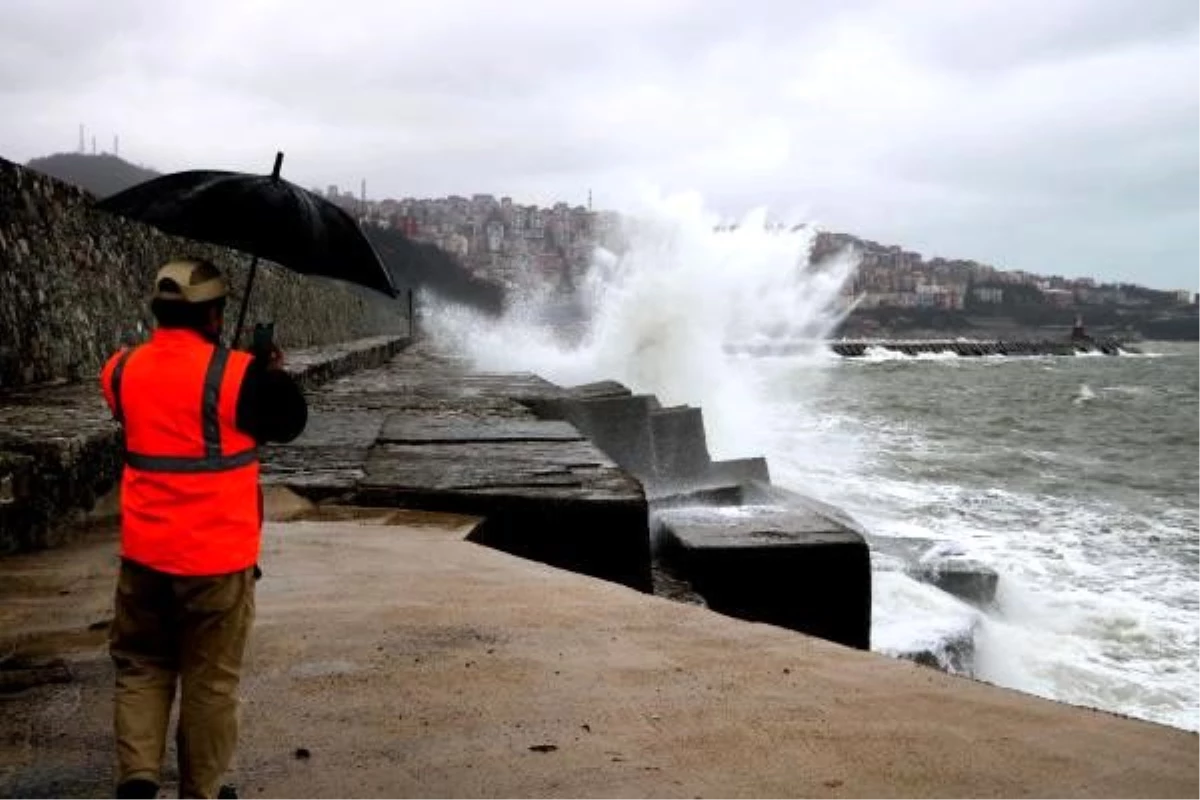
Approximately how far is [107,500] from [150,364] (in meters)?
2.16

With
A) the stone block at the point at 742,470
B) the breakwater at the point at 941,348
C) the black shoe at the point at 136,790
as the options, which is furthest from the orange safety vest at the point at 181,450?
the breakwater at the point at 941,348

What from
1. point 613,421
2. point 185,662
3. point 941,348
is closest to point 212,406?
point 185,662

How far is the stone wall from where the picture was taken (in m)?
4.33

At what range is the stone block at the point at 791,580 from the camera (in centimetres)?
396

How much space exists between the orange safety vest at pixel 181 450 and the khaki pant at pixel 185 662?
53 mm

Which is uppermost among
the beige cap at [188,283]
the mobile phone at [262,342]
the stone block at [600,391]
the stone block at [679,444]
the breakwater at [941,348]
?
the beige cap at [188,283]

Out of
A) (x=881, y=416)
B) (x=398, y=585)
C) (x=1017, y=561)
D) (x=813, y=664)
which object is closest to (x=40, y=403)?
(x=398, y=585)

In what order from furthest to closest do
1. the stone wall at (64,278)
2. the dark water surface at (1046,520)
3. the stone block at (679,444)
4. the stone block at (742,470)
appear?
the stone block at (742,470)
the stone block at (679,444)
the dark water surface at (1046,520)
the stone wall at (64,278)

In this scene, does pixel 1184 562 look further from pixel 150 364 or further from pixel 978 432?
pixel 978 432

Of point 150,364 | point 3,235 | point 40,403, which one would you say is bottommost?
point 40,403

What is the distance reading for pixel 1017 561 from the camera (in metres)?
9.37

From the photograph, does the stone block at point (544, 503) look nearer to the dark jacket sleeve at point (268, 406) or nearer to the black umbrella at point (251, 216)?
the black umbrella at point (251, 216)

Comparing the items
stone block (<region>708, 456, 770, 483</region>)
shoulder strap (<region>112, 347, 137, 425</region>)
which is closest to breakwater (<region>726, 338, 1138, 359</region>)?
stone block (<region>708, 456, 770, 483</region>)

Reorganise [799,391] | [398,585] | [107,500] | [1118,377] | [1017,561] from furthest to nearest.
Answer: [1118,377], [799,391], [1017,561], [107,500], [398,585]
